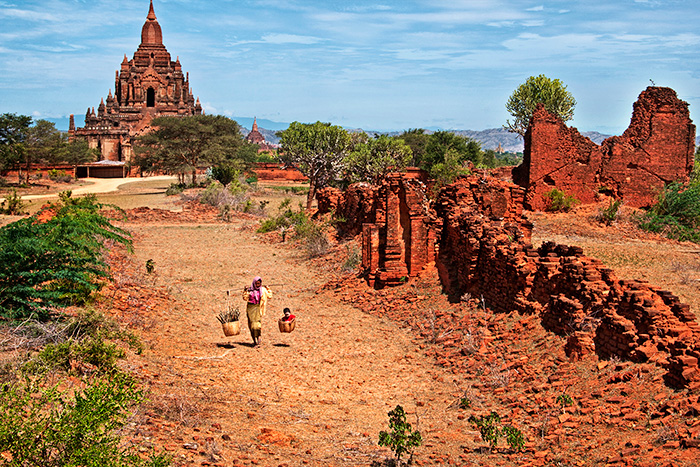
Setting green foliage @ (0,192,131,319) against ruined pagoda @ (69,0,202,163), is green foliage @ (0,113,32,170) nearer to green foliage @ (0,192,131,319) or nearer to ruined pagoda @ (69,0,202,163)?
ruined pagoda @ (69,0,202,163)

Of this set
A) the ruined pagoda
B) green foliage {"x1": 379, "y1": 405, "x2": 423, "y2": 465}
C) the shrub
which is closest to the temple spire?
the ruined pagoda

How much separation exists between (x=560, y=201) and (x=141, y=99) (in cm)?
6288

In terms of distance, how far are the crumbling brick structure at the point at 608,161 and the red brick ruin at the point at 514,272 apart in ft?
21.1

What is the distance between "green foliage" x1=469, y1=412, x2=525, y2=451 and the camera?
5.65 meters

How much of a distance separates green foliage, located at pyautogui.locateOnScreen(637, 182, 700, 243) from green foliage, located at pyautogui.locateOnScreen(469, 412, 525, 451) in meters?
13.5

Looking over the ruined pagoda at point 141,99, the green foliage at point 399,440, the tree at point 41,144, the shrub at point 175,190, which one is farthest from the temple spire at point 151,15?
the green foliage at point 399,440

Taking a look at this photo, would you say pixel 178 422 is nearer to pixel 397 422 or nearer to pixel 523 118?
pixel 397 422

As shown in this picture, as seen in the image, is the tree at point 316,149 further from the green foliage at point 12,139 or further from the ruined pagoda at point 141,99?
the ruined pagoda at point 141,99

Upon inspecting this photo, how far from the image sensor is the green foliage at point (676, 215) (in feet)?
58.6

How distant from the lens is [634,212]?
19797 millimetres

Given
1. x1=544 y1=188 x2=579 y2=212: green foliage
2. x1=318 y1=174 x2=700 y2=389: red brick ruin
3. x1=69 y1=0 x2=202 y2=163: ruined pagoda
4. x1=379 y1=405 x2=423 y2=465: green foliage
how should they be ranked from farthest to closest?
x1=69 y1=0 x2=202 y2=163: ruined pagoda, x1=544 y1=188 x2=579 y2=212: green foliage, x1=318 y1=174 x2=700 y2=389: red brick ruin, x1=379 y1=405 x2=423 y2=465: green foliage

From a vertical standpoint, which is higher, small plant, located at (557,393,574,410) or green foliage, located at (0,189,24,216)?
green foliage, located at (0,189,24,216)

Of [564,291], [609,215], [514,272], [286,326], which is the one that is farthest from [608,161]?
[286,326]

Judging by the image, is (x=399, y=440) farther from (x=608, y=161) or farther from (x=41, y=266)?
(x=608, y=161)
